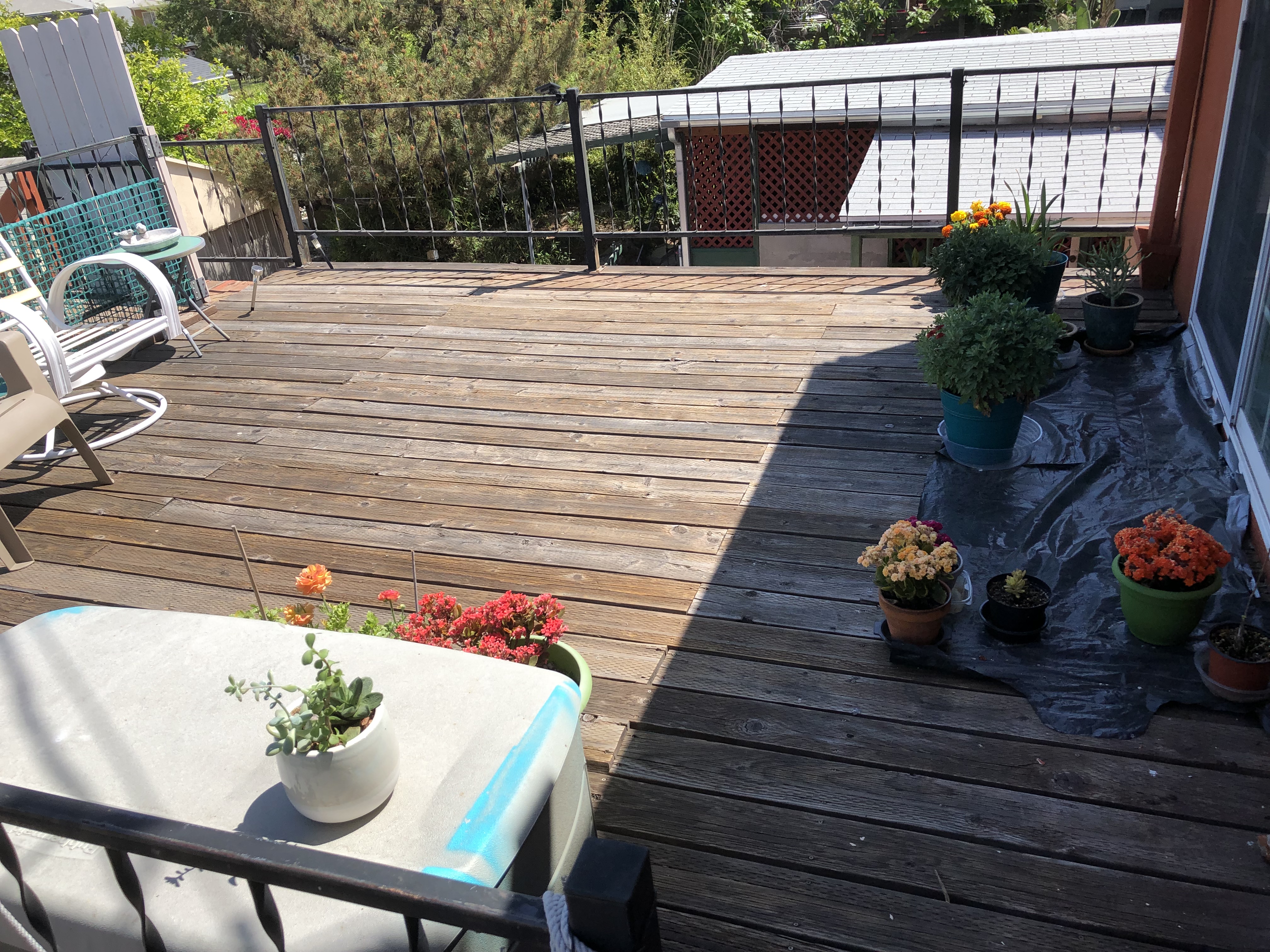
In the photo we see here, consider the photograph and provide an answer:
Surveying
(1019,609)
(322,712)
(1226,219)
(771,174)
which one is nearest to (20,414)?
(322,712)

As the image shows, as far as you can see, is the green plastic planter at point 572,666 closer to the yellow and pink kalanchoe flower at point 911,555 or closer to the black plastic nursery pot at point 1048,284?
the yellow and pink kalanchoe flower at point 911,555

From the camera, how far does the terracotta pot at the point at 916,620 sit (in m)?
2.55

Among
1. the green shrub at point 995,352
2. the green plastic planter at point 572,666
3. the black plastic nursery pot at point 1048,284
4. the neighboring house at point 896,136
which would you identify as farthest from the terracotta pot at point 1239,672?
the neighboring house at point 896,136

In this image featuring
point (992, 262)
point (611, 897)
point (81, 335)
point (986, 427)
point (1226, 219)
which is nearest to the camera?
point (611, 897)

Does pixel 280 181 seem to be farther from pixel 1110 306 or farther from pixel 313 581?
pixel 1110 306

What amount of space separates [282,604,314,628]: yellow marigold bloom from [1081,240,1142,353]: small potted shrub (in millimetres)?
3626

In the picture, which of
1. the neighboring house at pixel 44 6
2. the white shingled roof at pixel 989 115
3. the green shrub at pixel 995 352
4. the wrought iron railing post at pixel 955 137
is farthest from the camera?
the neighboring house at pixel 44 6

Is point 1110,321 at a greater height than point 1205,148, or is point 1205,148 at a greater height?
point 1205,148

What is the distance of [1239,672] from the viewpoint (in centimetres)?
229

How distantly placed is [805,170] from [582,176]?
6.68 metres

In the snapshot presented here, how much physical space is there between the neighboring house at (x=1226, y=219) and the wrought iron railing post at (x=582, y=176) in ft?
10.3

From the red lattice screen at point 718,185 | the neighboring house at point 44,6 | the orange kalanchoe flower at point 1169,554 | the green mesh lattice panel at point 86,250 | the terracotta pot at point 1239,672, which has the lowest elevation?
the red lattice screen at point 718,185

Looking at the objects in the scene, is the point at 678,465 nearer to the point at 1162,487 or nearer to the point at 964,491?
the point at 964,491

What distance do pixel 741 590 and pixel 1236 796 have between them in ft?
4.52
